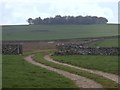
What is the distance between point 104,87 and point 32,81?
5.29 metres

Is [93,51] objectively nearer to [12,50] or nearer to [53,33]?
[12,50]

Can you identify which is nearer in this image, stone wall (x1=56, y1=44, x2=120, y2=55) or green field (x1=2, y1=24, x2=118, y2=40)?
stone wall (x1=56, y1=44, x2=120, y2=55)

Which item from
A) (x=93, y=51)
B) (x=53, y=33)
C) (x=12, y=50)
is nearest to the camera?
(x=93, y=51)

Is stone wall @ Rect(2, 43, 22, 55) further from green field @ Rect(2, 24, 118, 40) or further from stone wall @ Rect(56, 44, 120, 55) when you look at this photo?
green field @ Rect(2, 24, 118, 40)

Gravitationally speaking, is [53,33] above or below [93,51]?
above

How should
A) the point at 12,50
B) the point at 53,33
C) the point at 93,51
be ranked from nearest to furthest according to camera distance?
the point at 93,51
the point at 12,50
the point at 53,33

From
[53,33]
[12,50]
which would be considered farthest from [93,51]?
[53,33]

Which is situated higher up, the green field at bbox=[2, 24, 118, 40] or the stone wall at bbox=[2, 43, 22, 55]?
the green field at bbox=[2, 24, 118, 40]

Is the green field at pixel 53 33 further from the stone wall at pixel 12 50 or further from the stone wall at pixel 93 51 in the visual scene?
the stone wall at pixel 93 51

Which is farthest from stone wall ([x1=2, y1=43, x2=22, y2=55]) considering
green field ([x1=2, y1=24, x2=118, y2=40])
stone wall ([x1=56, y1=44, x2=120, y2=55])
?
green field ([x1=2, y1=24, x2=118, y2=40])

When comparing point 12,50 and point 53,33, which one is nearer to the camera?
point 12,50

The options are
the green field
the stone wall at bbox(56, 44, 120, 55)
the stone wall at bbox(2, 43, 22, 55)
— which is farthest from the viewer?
the green field

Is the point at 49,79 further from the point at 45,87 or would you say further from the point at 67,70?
the point at 67,70

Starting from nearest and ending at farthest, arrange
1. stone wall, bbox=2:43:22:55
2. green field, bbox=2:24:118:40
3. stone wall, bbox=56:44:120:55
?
stone wall, bbox=56:44:120:55
stone wall, bbox=2:43:22:55
green field, bbox=2:24:118:40
